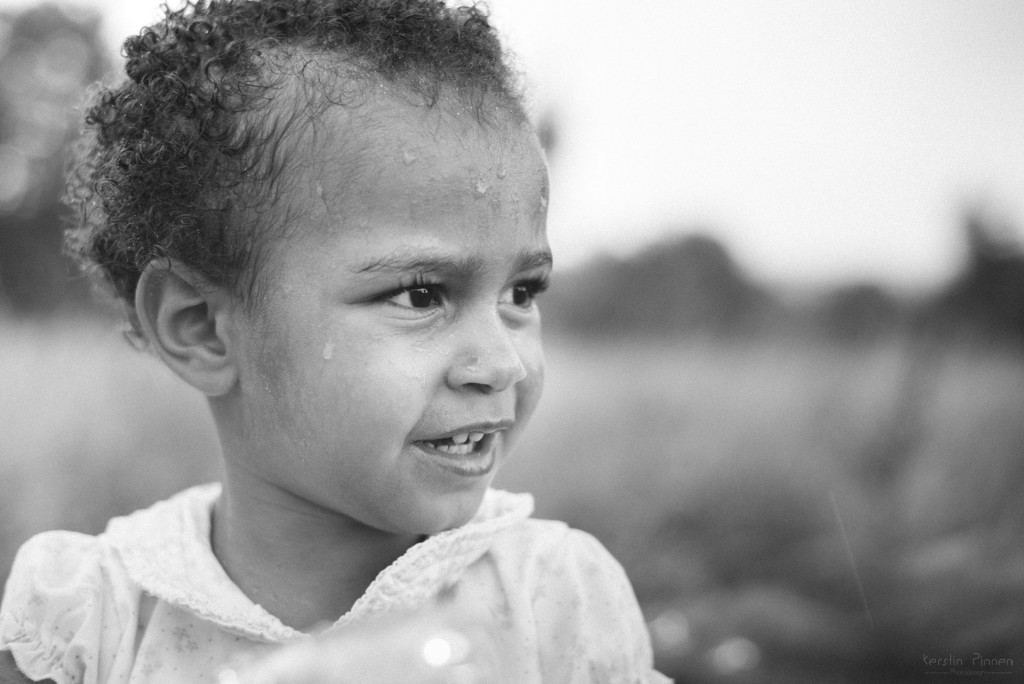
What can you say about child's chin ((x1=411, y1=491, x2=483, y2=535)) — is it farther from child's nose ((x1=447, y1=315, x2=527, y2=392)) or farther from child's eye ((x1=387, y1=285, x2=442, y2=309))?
child's eye ((x1=387, y1=285, x2=442, y2=309))

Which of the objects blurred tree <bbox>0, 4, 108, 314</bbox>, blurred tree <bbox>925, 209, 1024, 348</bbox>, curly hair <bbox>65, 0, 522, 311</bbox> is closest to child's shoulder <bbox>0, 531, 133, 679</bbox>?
curly hair <bbox>65, 0, 522, 311</bbox>

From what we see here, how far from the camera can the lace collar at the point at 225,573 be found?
4.64 feet

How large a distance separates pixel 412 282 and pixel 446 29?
443 millimetres

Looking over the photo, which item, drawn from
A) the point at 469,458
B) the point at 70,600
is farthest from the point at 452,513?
the point at 70,600

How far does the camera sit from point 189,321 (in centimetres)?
147

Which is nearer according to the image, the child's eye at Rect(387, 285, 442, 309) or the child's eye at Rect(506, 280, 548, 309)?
the child's eye at Rect(387, 285, 442, 309)

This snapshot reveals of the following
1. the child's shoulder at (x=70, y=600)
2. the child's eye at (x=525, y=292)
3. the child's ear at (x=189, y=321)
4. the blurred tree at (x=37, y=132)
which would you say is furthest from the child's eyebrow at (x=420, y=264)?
the blurred tree at (x=37, y=132)

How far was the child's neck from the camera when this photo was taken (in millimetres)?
1502

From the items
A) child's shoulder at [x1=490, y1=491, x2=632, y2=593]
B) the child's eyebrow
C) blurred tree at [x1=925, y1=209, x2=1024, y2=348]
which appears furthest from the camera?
blurred tree at [x1=925, y1=209, x2=1024, y2=348]

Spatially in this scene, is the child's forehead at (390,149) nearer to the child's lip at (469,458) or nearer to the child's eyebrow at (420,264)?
the child's eyebrow at (420,264)

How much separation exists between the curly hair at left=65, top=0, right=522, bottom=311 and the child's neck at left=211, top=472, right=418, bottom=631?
0.39 m

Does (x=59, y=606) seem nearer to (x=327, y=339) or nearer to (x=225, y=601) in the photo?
(x=225, y=601)

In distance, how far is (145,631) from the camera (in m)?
1.46

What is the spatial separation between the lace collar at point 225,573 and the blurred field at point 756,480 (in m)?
1.25
